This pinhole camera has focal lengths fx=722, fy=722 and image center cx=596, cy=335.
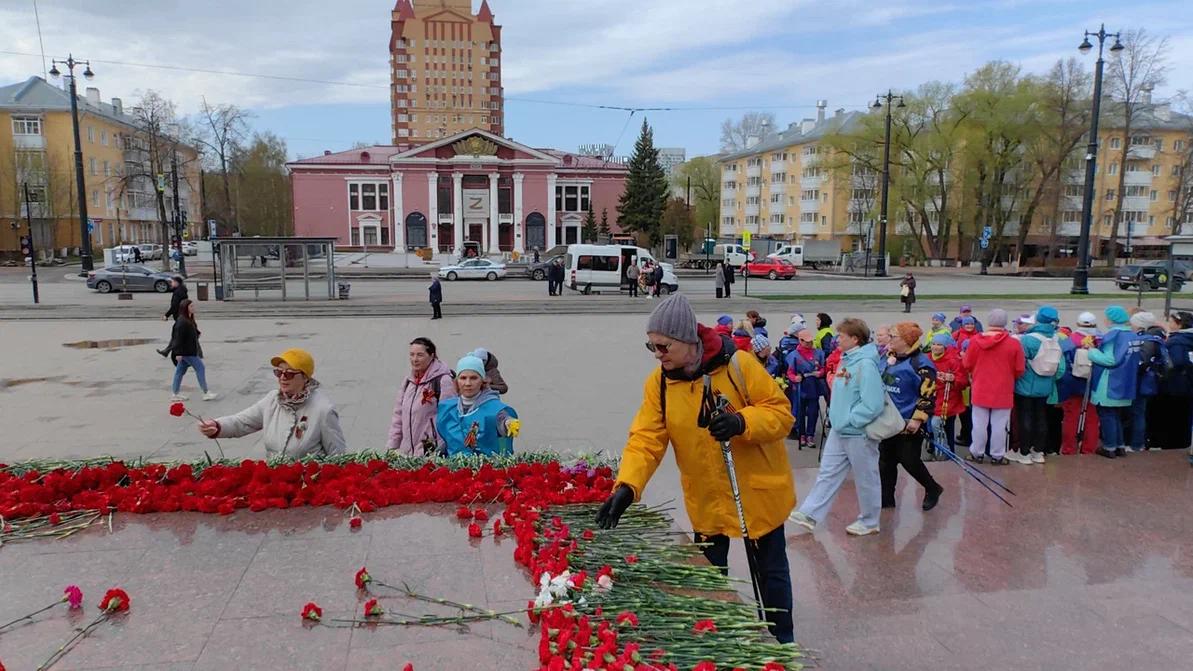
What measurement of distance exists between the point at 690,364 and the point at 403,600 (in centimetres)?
175

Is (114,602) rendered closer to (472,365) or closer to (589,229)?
(472,365)

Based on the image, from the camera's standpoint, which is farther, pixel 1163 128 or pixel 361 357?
pixel 1163 128

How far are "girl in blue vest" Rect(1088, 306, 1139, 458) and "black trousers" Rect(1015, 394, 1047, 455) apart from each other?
2.21 feet

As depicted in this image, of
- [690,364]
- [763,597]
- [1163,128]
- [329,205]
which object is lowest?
[763,597]

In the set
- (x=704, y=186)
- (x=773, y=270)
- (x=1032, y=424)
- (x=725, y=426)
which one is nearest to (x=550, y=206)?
(x=704, y=186)

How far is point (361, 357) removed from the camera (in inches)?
592

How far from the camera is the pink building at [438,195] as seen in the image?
72562 millimetres

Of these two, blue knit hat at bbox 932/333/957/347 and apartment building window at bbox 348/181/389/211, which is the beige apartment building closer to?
apartment building window at bbox 348/181/389/211

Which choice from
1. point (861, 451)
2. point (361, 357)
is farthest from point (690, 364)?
point (361, 357)

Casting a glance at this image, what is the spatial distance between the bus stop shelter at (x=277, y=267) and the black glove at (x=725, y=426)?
26.8 metres

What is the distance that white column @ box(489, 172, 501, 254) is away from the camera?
7350 cm

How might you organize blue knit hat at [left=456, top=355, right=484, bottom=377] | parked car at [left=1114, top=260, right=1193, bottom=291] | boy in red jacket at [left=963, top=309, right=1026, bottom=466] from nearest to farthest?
blue knit hat at [left=456, top=355, right=484, bottom=377], boy in red jacket at [left=963, top=309, right=1026, bottom=466], parked car at [left=1114, top=260, right=1193, bottom=291]

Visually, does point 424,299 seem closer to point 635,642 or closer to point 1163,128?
point 635,642

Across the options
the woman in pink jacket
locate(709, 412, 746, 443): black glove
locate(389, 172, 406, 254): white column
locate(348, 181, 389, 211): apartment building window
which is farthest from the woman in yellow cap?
locate(348, 181, 389, 211): apartment building window
